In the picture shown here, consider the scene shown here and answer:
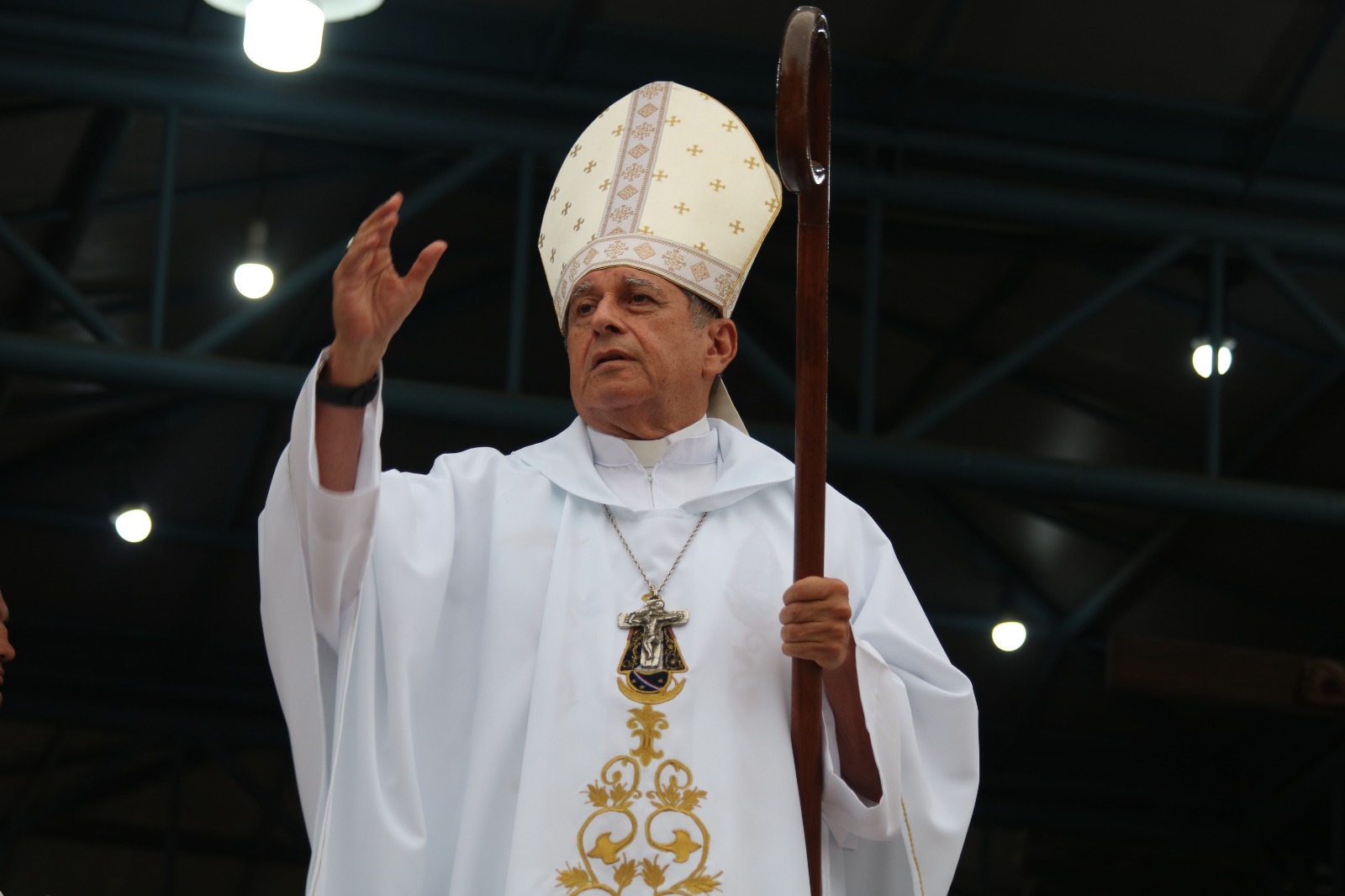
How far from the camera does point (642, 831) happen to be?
2.94 metres

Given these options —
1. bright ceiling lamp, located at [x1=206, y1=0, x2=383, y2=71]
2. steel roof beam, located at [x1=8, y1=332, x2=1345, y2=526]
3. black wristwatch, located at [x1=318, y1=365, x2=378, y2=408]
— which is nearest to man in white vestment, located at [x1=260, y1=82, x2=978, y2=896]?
black wristwatch, located at [x1=318, y1=365, x2=378, y2=408]

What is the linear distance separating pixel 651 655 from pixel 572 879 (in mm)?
369

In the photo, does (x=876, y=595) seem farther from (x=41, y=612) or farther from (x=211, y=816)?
(x=211, y=816)

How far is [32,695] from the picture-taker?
35.2ft

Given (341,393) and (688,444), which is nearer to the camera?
(341,393)

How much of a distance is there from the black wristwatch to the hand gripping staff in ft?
2.04

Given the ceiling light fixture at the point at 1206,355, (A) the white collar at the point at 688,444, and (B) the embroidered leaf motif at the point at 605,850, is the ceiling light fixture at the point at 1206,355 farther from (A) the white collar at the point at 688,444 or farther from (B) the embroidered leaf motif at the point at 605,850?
(B) the embroidered leaf motif at the point at 605,850

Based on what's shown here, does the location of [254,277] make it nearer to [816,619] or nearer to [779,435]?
[779,435]

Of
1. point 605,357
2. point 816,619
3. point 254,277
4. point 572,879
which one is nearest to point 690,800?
point 572,879

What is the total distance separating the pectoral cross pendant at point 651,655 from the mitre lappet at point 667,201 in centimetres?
60

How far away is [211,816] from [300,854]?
0.56 metres

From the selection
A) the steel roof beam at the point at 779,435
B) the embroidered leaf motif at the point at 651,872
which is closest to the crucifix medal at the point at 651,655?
the embroidered leaf motif at the point at 651,872

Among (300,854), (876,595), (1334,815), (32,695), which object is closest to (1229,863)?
(1334,815)

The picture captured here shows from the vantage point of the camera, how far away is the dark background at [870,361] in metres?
6.62
